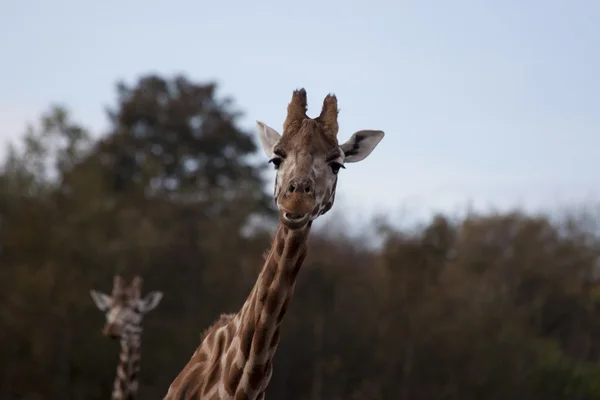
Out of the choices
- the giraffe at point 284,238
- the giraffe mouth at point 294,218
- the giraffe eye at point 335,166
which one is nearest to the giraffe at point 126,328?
the giraffe at point 284,238

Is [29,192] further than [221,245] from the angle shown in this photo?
No

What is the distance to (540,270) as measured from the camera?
24.7m

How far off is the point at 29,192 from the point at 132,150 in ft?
28.8

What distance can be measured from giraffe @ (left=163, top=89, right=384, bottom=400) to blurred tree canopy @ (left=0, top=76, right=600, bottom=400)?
468 inches

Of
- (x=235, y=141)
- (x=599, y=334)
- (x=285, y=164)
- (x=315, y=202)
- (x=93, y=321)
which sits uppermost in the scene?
(x=235, y=141)

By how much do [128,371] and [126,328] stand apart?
2.14 feet

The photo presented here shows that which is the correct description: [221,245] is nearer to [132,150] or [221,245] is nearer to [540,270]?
[132,150]

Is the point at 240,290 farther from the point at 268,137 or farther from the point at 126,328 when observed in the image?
the point at 268,137

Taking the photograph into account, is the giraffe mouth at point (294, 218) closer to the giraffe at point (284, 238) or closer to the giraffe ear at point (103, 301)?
the giraffe at point (284, 238)

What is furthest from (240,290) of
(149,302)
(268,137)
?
(268,137)

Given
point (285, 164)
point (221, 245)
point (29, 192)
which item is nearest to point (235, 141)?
point (221, 245)

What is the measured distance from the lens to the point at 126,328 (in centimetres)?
891

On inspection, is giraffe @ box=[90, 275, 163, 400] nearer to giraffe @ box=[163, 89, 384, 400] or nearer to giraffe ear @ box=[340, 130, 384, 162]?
giraffe @ box=[163, 89, 384, 400]

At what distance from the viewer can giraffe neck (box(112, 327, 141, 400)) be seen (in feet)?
27.0
